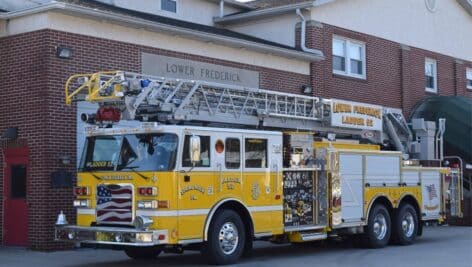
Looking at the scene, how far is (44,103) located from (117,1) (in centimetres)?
569

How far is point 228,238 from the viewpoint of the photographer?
39.1 feet

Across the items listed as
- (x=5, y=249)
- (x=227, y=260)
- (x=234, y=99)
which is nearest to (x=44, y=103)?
(x=5, y=249)

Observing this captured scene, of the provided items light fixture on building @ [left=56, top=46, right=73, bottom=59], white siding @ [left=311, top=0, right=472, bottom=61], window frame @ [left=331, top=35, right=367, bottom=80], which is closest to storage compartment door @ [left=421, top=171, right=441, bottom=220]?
window frame @ [left=331, top=35, right=367, bottom=80]

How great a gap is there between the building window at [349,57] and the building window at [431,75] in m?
4.47

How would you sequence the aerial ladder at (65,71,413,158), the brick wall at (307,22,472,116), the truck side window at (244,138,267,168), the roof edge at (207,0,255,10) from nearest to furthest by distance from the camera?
1. the aerial ladder at (65,71,413,158)
2. the truck side window at (244,138,267,168)
3. the brick wall at (307,22,472,116)
4. the roof edge at (207,0,255,10)

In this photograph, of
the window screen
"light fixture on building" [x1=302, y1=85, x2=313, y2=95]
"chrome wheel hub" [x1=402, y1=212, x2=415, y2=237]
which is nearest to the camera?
"chrome wheel hub" [x1=402, y1=212, x2=415, y2=237]

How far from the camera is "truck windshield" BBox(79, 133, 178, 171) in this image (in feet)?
37.2

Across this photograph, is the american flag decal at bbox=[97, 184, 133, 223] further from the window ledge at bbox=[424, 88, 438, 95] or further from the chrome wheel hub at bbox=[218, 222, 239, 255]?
the window ledge at bbox=[424, 88, 438, 95]

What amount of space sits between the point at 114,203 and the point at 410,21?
17179mm

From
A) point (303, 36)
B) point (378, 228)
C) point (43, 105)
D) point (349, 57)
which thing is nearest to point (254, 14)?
point (303, 36)

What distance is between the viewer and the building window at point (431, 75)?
26.7 m

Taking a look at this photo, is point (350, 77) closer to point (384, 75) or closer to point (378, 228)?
point (384, 75)

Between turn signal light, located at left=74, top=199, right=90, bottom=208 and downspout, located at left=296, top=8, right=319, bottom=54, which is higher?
downspout, located at left=296, top=8, right=319, bottom=54

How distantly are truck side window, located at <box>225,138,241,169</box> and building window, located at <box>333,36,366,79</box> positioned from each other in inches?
411
